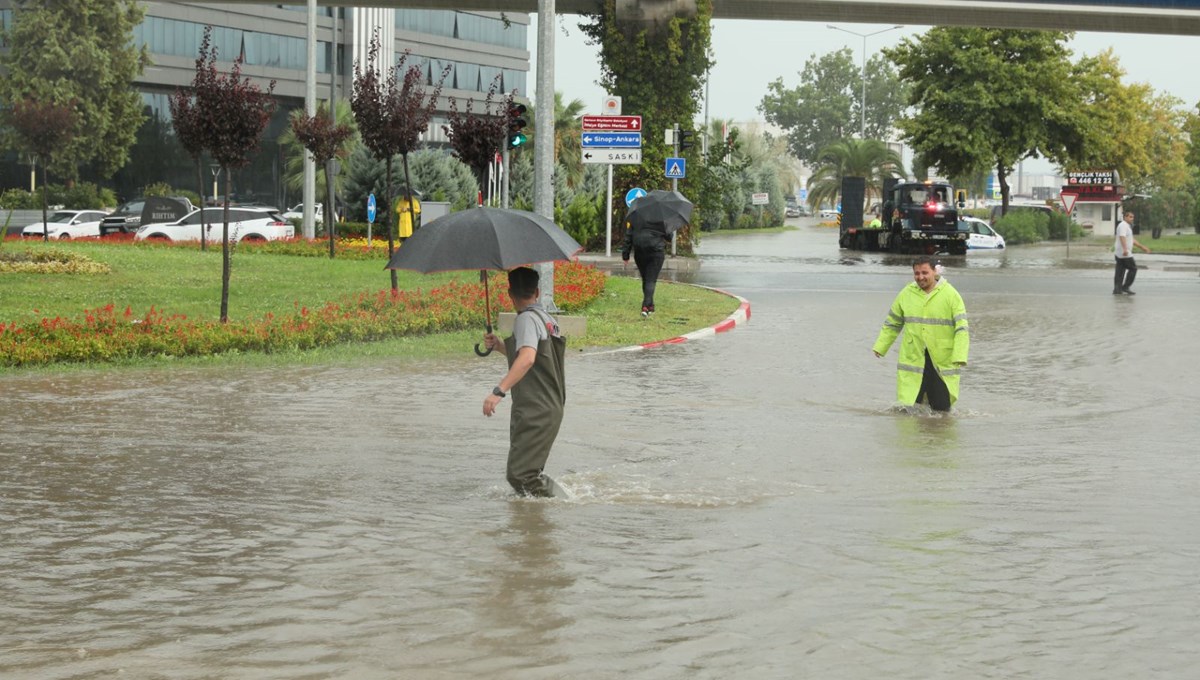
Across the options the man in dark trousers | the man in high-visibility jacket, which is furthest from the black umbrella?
the man in high-visibility jacket

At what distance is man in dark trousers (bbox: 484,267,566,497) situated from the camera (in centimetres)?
929

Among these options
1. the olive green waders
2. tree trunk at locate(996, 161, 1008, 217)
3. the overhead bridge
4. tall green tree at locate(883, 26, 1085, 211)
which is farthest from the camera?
tree trunk at locate(996, 161, 1008, 217)

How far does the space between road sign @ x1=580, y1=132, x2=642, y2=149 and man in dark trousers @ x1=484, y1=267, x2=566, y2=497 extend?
974 inches

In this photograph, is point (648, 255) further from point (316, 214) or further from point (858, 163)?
point (858, 163)

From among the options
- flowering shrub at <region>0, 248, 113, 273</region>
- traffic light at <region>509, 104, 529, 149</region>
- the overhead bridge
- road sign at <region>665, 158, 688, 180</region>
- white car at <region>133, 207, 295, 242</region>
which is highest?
the overhead bridge

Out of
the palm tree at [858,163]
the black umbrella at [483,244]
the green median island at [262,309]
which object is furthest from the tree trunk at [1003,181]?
the black umbrella at [483,244]

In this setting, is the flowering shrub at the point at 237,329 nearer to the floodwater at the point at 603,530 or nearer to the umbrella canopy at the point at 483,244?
the floodwater at the point at 603,530

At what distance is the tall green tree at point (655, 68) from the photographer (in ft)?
134

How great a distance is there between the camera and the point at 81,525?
8.73 m

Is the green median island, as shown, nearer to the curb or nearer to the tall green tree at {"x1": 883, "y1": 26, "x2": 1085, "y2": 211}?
the curb

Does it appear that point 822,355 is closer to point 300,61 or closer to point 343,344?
point 343,344

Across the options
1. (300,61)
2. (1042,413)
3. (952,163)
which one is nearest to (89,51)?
(300,61)

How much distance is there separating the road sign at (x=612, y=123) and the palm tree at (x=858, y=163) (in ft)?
240

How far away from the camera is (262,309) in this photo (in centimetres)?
2188
